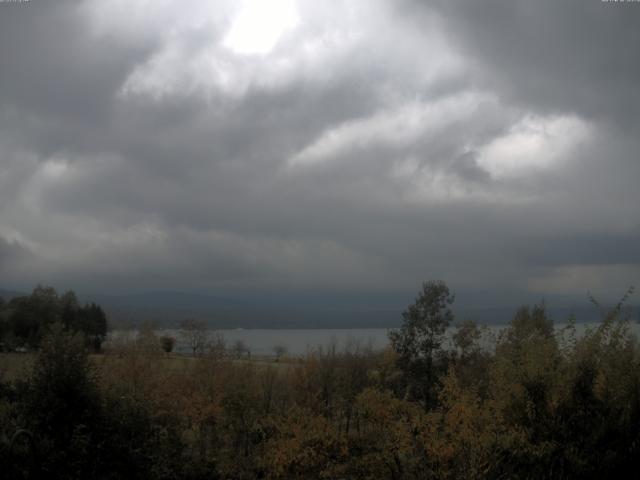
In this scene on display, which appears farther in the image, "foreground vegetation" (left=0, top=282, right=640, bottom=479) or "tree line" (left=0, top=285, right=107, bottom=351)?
"tree line" (left=0, top=285, right=107, bottom=351)

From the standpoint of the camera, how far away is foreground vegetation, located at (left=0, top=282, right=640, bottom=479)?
13.8 m

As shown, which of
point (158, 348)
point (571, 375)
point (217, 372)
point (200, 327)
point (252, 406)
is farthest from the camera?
point (200, 327)

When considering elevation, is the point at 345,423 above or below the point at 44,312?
below

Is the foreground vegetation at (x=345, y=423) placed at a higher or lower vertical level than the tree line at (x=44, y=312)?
lower

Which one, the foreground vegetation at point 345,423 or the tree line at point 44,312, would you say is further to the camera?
the tree line at point 44,312

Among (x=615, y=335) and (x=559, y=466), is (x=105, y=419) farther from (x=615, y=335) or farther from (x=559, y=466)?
(x=615, y=335)

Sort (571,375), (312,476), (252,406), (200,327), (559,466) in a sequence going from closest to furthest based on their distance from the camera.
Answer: (559,466)
(571,375)
(312,476)
(252,406)
(200,327)

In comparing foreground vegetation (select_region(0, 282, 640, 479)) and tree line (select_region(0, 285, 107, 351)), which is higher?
tree line (select_region(0, 285, 107, 351))

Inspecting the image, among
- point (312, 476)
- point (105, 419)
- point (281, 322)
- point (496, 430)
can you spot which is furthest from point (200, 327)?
point (281, 322)

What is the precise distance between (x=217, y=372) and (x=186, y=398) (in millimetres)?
2654

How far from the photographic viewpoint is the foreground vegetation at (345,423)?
1384 cm

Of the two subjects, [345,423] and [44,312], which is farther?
[44,312]

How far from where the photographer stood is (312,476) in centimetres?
2056

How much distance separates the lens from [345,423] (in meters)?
25.0
